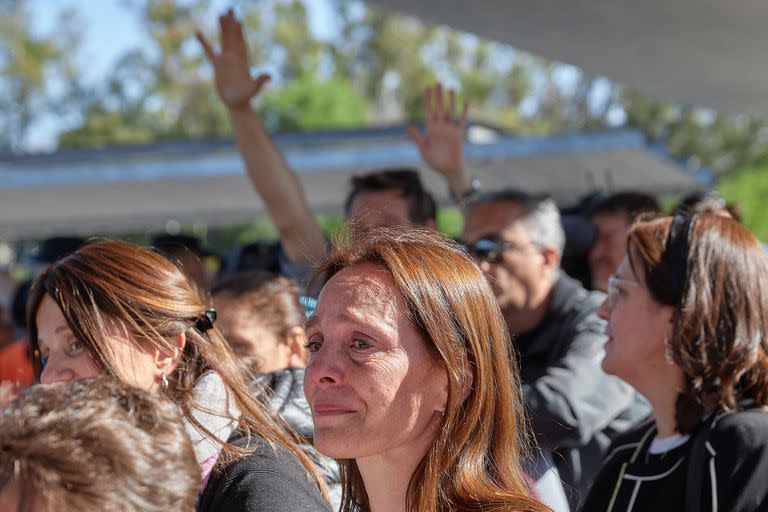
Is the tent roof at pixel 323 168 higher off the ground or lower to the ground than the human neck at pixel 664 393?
lower

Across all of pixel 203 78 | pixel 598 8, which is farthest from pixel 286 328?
pixel 203 78

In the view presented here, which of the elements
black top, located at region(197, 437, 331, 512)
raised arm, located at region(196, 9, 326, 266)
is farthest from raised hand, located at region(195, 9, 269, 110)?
black top, located at region(197, 437, 331, 512)

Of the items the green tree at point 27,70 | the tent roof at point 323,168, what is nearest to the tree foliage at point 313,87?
the green tree at point 27,70

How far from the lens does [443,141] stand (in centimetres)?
491

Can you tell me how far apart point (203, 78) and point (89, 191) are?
120 feet

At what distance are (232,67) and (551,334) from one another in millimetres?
1871

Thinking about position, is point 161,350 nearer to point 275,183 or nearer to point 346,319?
point 346,319

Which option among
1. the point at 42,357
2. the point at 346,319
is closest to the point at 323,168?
the point at 42,357

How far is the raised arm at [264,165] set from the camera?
14.5 ft

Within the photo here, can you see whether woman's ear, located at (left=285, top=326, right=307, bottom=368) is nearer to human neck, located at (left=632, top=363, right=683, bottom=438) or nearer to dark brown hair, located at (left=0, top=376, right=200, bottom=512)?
human neck, located at (left=632, top=363, right=683, bottom=438)

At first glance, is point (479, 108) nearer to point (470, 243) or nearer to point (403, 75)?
point (403, 75)

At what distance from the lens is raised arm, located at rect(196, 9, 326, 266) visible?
441 centimetres

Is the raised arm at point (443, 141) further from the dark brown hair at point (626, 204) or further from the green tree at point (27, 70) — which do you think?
the green tree at point (27, 70)

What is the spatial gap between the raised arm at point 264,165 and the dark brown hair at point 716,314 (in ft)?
5.93
